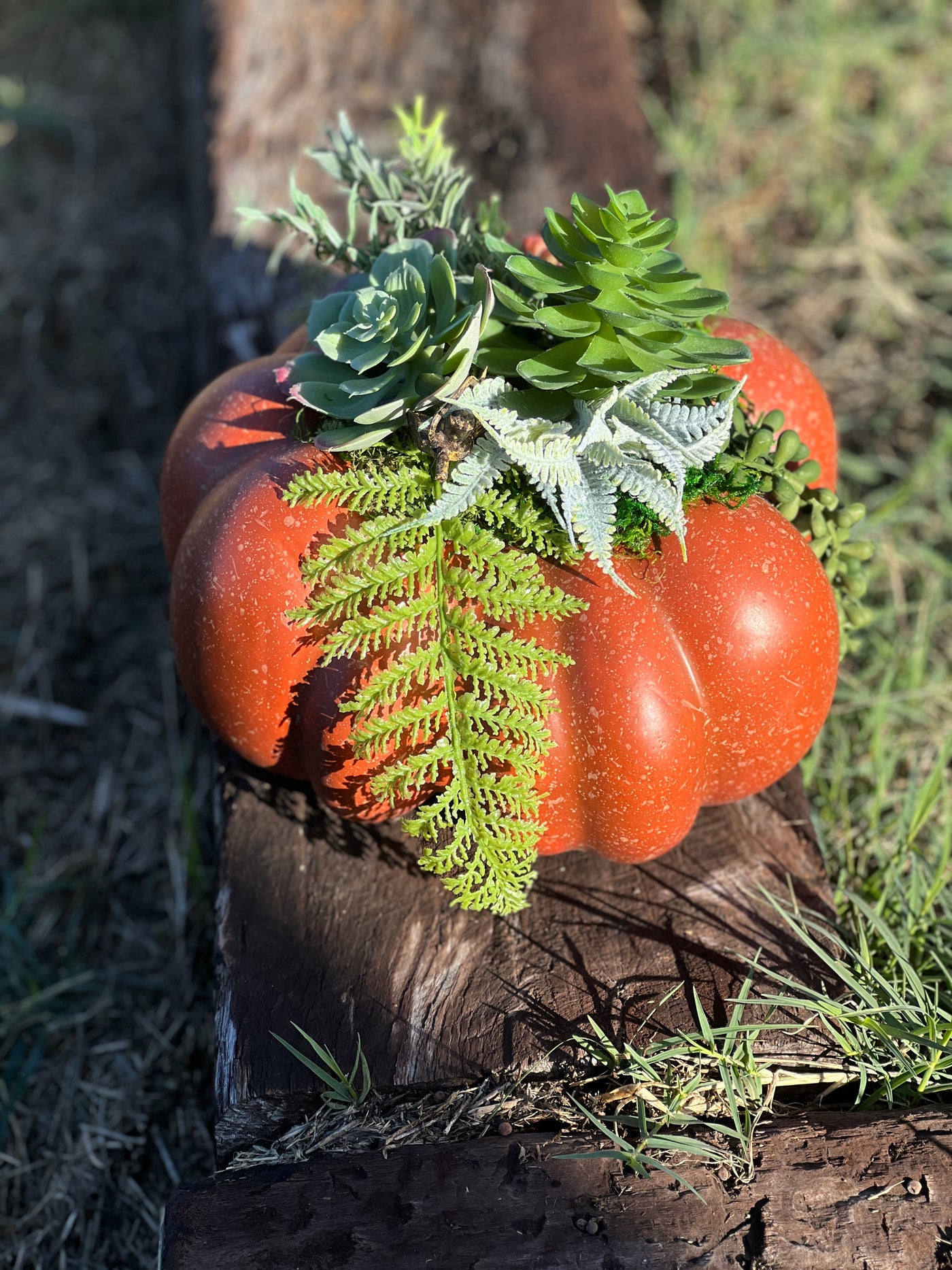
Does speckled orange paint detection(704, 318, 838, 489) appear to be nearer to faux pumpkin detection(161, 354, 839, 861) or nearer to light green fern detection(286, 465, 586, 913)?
faux pumpkin detection(161, 354, 839, 861)

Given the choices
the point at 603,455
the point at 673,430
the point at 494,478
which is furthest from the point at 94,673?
the point at 673,430

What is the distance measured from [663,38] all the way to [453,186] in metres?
3.23

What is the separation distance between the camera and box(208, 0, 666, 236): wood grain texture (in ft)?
11.1

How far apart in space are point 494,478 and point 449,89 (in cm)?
240

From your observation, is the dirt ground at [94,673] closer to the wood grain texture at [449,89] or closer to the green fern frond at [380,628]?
the wood grain texture at [449,89]

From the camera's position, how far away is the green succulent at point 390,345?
1.82m

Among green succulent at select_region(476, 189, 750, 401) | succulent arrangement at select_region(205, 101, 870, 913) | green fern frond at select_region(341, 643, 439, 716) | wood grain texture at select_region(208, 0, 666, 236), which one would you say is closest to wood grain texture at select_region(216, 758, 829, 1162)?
succulent arrangement at select_region(205, 101, 870, 913)

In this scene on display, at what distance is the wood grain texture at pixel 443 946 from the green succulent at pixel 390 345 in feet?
2.90

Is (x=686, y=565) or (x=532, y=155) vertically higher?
(x=532, y=155)

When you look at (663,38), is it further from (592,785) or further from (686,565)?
(592,785)

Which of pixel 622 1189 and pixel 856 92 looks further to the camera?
pixel 856 92

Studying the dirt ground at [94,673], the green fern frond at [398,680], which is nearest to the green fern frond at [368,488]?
the green fern frond at [398,680]

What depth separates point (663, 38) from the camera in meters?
4.77

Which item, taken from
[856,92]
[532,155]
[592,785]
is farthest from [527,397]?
[856,92]
